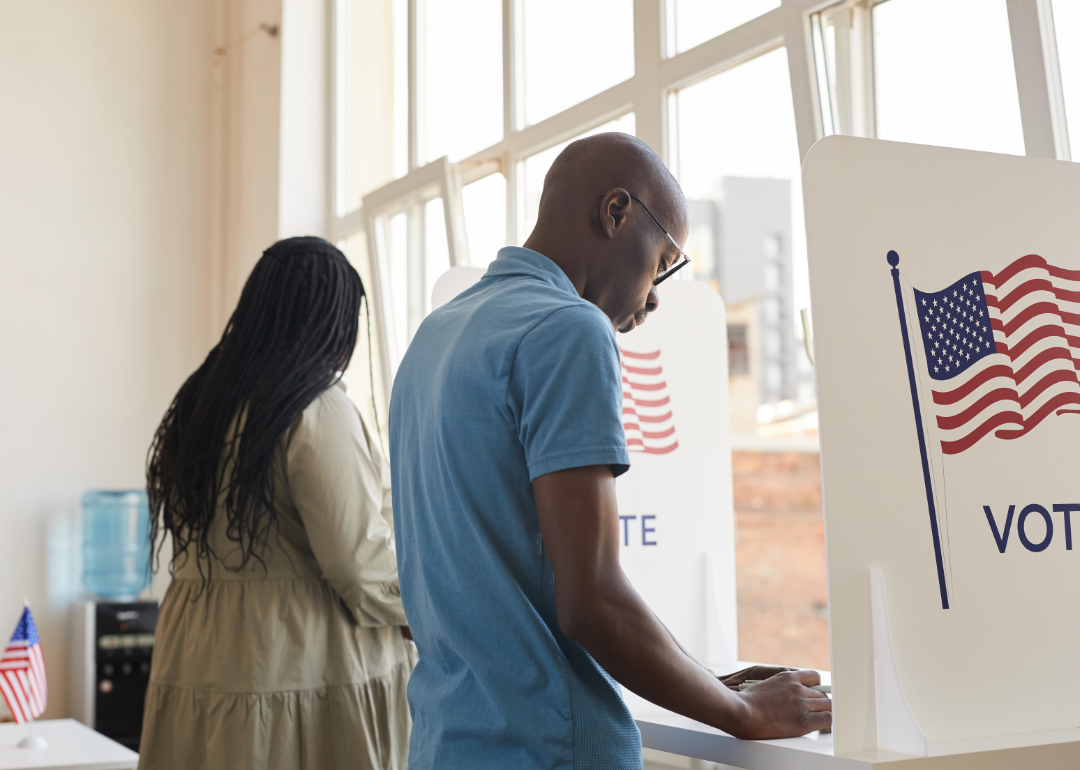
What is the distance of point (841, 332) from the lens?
4.17ft

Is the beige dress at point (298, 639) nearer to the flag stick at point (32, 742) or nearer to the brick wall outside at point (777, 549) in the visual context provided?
the flag stick at point (32, 742)

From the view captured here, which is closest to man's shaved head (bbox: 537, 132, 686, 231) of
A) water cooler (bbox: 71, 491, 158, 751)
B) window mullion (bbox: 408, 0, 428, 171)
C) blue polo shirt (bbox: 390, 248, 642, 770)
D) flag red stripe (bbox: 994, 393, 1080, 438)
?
blue polo shirt (bbox: 390, 248, 642, 770)

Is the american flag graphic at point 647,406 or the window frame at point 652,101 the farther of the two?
the american flag graphic at point 647,406

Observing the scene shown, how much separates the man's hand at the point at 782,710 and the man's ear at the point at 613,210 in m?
0.56

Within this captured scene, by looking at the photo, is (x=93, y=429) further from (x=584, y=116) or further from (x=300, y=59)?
(x=584, y=116)

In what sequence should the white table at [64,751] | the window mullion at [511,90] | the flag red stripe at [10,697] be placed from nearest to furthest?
1. the white table at [64,751]
2. the flag red stripe at [10,697]
3. the window mullion at [511,90]

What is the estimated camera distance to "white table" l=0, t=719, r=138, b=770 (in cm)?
246

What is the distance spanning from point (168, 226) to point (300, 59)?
0.95 metres

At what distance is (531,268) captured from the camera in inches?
47.5

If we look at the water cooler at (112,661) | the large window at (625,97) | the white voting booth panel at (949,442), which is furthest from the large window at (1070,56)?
the water cooler at (112,661)

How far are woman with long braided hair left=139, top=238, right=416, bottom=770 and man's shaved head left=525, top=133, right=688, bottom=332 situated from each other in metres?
0.83

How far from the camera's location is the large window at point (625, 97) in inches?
78.3

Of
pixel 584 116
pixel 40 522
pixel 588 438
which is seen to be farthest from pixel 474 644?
pixel 40 522

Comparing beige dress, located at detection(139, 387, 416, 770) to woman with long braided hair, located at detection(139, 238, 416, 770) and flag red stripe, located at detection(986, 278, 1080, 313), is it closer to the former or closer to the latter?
woman with long braided hair, located at detection(139, 238, 416, 770)
